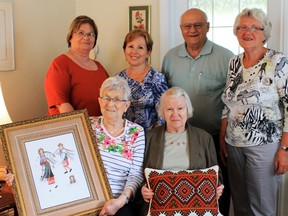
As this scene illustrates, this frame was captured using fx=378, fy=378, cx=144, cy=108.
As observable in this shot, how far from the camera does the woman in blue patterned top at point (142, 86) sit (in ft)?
8.05

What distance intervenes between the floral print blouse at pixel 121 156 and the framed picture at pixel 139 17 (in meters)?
1.26

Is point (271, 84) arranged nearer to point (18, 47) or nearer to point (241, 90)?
point (241, 90)

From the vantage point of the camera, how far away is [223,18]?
2.92 metres

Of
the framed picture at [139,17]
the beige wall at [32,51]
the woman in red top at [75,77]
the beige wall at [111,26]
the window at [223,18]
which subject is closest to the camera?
the woman in red top at [75,77]

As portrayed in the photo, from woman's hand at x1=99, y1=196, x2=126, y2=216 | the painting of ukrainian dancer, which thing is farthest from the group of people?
the painting of ukrainian dancer

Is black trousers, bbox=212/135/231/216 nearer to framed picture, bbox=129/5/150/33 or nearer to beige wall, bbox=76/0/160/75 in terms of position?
beige wall, bbox=76/0/160/75

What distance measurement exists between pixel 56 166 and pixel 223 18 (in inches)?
69.6

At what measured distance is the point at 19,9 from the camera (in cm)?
277

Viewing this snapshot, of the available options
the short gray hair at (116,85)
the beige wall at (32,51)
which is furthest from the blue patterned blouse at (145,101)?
the beige wall at (32,51)

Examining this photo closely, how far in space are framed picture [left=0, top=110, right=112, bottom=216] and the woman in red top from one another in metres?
0.44

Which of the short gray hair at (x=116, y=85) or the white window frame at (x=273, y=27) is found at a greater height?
the white window frame at (x=273, y=27)

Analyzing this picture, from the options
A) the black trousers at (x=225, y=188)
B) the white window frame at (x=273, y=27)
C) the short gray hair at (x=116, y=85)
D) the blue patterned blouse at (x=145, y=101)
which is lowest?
the black trousers at (x=225, y=188)

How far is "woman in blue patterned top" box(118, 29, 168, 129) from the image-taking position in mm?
2455

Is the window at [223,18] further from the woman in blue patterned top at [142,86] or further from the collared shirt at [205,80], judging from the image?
the woman in blue patterned top at [142,86]
